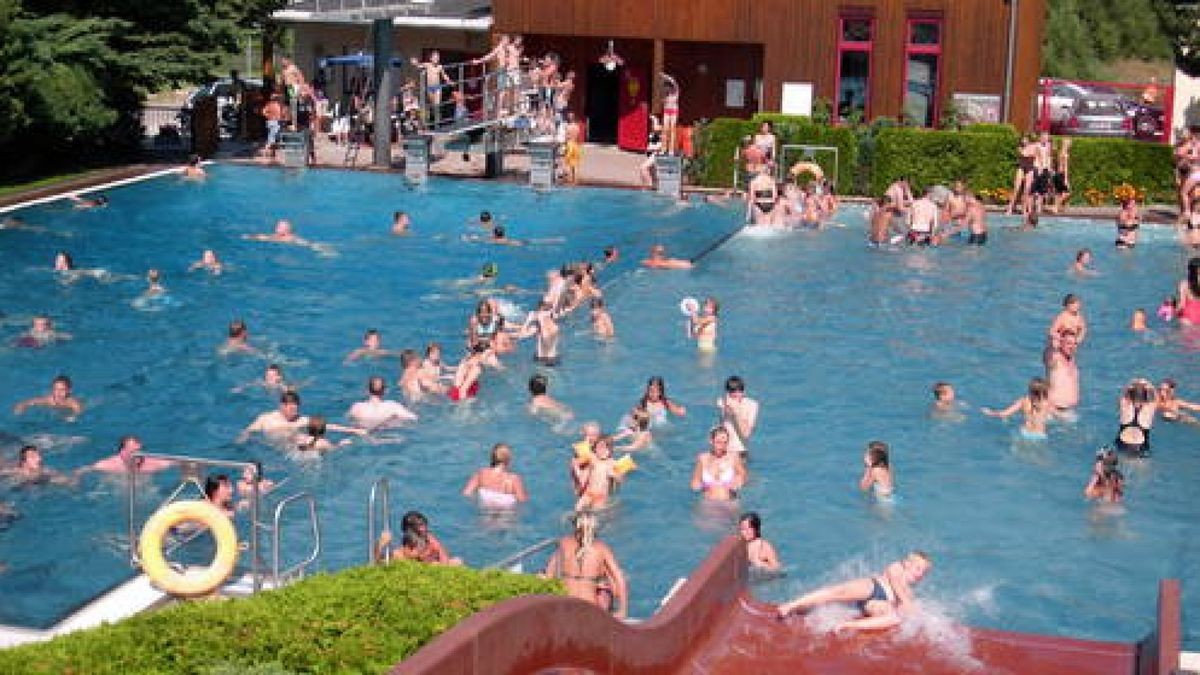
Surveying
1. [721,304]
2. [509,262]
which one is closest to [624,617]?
[721,304]

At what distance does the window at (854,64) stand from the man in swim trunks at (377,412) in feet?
64.0

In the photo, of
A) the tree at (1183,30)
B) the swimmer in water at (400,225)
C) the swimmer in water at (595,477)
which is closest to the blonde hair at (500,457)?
the swimmer in water at (595,477)

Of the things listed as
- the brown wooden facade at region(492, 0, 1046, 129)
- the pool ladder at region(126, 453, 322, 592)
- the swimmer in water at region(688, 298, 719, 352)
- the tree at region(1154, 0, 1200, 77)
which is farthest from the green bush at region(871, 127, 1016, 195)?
the pool ladder at region(126, 453, 322, 592)

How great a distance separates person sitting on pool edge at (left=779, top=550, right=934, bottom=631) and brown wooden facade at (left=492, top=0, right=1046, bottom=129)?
24248mm

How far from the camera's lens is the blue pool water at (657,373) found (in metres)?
15.7

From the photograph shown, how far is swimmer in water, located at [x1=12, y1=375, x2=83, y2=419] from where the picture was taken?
19359 millimetres

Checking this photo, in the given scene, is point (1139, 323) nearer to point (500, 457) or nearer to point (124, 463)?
point (500, 457)

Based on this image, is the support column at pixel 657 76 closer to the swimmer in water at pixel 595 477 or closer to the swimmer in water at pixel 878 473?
→ the swimmer in water at pixel 878 473

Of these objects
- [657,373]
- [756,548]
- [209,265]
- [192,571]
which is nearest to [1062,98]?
[209,265]

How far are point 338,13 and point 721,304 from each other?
43.1 feet

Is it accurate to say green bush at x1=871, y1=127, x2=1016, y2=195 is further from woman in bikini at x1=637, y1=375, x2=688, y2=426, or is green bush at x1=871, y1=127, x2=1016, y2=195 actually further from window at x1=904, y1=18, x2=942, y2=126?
woman in bikini at x1=637, y1=375, x2=688, y2=426

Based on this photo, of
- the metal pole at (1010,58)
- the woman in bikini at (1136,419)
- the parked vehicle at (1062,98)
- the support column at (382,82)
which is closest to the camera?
the woman in bikini at (1136,419)

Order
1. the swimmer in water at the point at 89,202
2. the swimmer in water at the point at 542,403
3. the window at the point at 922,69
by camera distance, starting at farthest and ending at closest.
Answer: the window at the point at 922,69, the swimmer in water at the point at 89,202, the swimmer in water at the point at 542,403

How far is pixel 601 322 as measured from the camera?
22906mm
